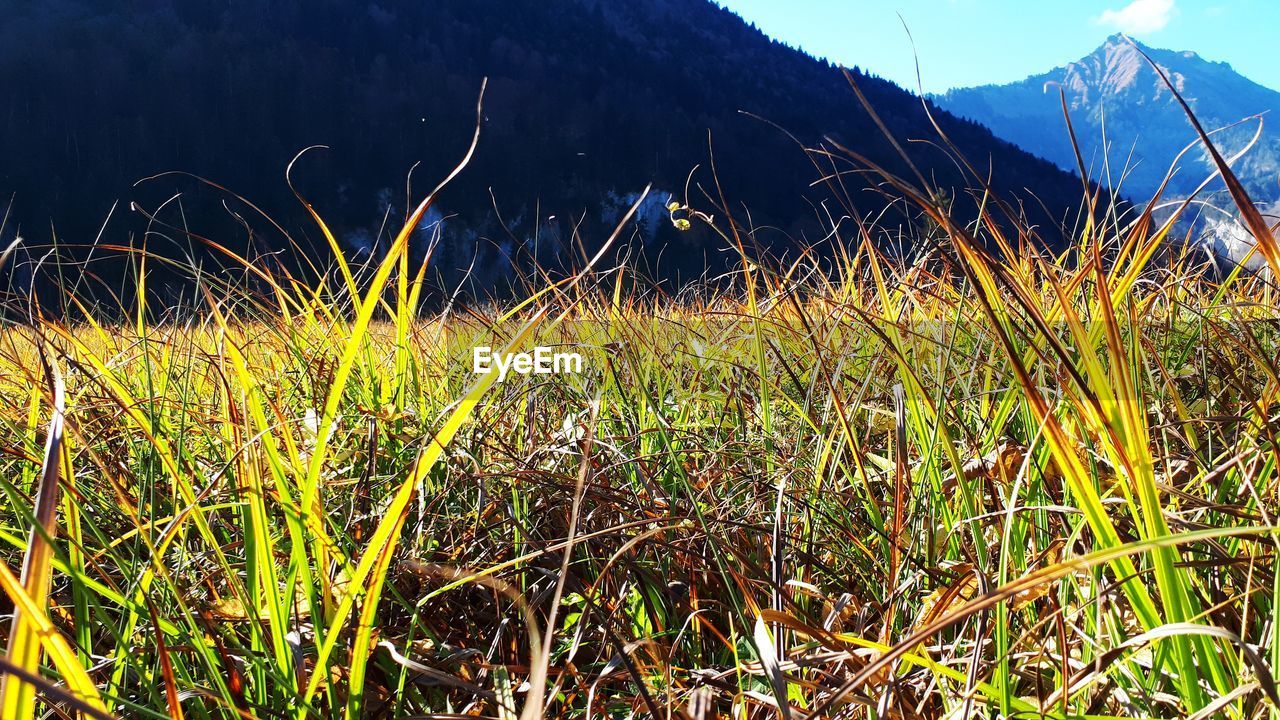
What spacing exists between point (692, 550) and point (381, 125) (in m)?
42.5

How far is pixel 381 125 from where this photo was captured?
39469 mm

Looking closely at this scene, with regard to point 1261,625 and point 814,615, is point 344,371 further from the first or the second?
point 1261,625

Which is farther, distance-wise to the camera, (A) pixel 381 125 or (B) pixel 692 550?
(A) pixel 381 125

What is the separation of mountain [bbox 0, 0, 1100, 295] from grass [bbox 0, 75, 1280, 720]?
26.5 metres

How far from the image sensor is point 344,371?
0.70 m

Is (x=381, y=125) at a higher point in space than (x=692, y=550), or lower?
lower

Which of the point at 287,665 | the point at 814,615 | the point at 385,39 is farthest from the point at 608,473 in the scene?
the point at 385,39

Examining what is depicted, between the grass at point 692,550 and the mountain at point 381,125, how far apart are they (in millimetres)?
26531

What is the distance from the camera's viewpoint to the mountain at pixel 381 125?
1277 inches

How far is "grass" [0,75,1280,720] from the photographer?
0.49 metres

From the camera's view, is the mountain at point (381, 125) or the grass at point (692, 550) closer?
the grass at point (692, 550)

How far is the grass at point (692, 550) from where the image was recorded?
49cm

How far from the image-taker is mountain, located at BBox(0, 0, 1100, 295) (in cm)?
3244

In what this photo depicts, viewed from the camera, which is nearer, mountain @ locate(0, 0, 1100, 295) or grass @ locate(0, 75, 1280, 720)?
grass @ locate(0, 75, 1280, 720)
